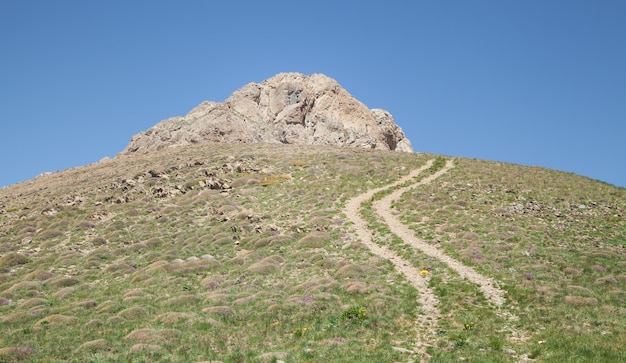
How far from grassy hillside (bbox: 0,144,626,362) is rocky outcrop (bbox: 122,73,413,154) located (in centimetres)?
3585

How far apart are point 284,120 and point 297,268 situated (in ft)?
253

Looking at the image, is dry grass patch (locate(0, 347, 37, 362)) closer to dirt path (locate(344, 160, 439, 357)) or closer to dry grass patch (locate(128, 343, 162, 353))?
dry grass patch (locate(128, 343, 162, 353))

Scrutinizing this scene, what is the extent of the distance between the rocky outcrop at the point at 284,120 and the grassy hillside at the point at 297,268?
35.8 metres

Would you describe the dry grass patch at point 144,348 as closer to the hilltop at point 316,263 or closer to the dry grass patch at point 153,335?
the hilltop at point 316,263

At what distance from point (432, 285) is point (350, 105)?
8780cm

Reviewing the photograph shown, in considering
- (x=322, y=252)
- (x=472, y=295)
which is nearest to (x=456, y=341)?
(x=472, y=295)

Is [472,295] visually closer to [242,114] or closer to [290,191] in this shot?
[290,191]

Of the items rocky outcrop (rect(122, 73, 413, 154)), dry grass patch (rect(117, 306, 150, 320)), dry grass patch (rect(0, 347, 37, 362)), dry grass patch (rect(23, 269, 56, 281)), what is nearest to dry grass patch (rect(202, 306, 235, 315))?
dry grass patch (rect(117, 306, 150, 320))

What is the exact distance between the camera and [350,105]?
109m

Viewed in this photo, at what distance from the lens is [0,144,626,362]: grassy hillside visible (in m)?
18.1

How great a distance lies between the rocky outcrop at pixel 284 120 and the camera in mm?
98562

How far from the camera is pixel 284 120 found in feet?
343

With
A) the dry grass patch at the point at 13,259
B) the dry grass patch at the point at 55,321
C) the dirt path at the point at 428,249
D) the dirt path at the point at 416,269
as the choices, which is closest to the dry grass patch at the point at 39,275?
the dry grass patch at the point at 13,259

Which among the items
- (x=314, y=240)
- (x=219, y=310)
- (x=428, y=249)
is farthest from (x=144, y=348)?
(x=428, y=249)
